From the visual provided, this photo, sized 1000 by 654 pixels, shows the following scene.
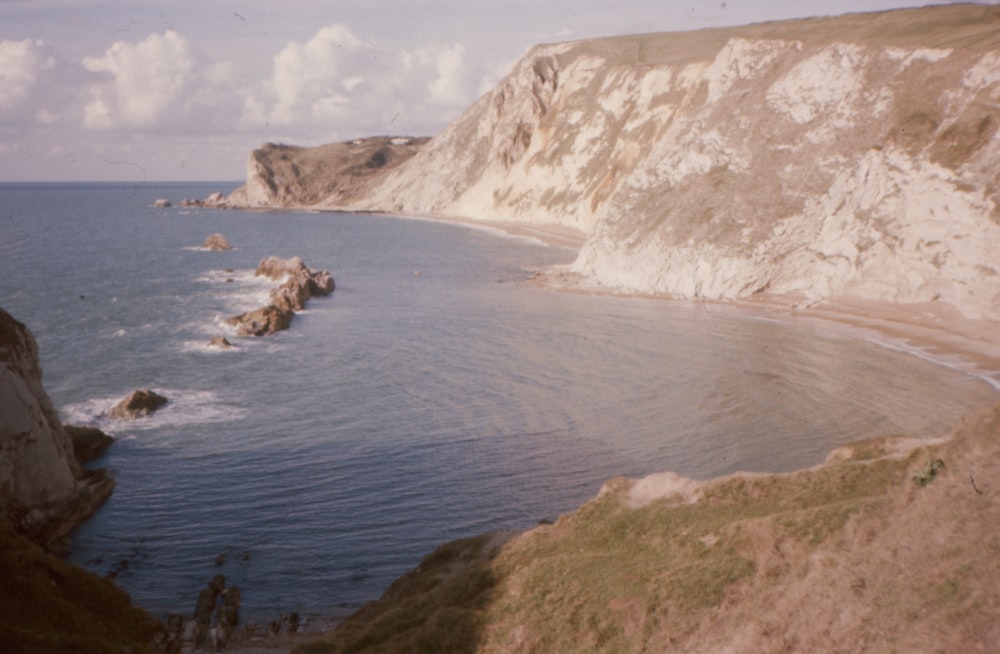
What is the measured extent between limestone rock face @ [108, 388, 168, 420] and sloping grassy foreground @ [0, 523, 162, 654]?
1755 centimetres

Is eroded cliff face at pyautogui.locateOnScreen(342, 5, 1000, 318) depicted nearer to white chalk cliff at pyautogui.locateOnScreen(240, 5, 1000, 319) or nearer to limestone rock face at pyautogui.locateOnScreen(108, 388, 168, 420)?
white chalk cliff at pyautogui.locateOnScreen(240, 5, 1000, 319)

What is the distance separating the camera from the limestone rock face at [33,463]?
22.4 m

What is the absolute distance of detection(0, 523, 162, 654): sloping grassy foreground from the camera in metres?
12.6

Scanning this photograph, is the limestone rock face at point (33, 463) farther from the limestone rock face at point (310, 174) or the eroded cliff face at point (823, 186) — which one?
the limestone rock face at point (310, 174)

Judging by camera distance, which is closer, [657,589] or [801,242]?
[657,589]

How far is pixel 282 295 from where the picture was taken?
194 ft

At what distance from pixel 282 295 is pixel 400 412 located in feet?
94.2

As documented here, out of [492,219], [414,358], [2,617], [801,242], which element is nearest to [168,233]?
[492,219]

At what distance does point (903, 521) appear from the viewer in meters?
12.1

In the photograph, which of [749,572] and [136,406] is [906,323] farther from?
[136,406]

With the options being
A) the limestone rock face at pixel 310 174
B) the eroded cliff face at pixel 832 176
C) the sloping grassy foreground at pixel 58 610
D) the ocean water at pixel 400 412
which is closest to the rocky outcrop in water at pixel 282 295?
the ocean water at pixel 400 412

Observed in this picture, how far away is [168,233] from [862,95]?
10846 cm

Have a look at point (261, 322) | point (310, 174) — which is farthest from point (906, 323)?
point (310, 174)

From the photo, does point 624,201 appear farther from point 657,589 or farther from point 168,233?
point 168,233
